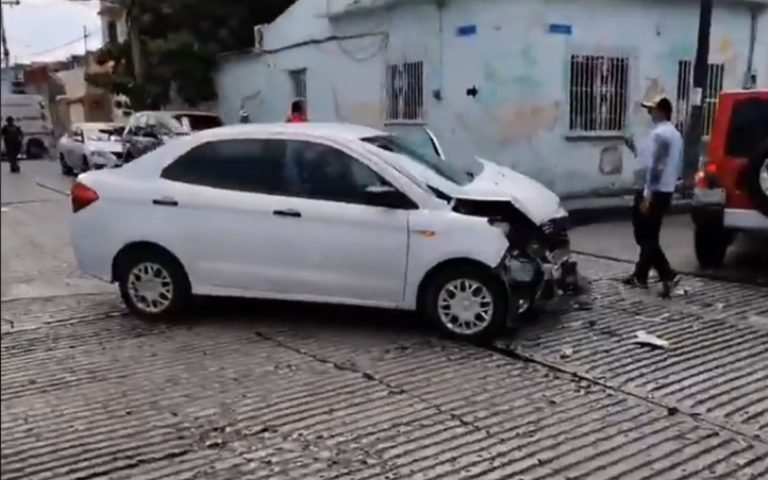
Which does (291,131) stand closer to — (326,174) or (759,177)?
(326,174)

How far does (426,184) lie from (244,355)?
184cm

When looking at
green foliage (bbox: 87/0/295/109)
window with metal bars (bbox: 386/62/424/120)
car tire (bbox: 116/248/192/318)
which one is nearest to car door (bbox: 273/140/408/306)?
car tire (bbox: 116/248/192/318)

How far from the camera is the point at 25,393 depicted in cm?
503

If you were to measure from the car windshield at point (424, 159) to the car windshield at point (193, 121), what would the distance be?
1137 cm

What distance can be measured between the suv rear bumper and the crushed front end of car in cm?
261

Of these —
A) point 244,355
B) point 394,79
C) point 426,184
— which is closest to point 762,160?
point 426,184

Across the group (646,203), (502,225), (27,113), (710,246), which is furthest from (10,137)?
(710,246)

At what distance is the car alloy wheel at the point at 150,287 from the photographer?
668cm

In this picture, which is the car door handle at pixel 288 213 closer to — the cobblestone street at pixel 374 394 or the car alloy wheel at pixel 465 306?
the cobblestone street at pixel 374 394

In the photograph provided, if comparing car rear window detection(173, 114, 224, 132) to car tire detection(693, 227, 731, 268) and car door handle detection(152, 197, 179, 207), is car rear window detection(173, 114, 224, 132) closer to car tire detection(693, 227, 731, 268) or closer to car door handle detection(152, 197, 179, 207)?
car door handle detection(152, 197, 179, 207)

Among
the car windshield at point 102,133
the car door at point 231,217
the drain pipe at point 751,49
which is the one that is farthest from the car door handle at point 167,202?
the drain pipe at point 751,49

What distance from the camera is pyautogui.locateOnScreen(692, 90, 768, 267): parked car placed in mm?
8086

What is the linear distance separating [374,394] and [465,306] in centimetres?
133

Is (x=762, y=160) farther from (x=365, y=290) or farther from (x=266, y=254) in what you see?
(x=266, y=254)
